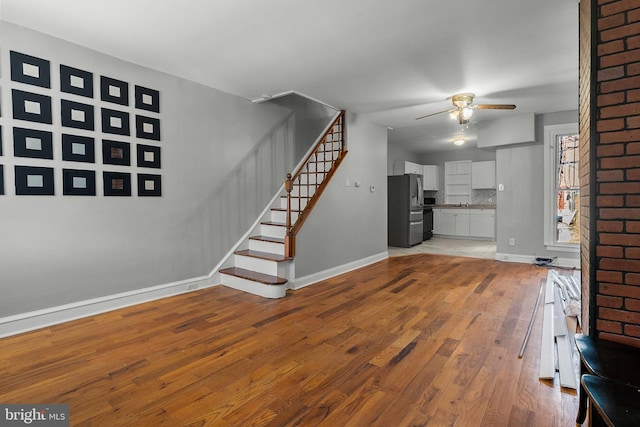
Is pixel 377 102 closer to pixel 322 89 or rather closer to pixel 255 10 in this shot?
pixel 322 89

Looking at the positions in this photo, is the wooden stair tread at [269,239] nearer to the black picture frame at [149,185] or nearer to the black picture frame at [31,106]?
the black picture frame at [149,185]

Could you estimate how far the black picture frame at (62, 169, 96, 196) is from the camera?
9.47 feet

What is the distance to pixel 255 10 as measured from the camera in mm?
2398

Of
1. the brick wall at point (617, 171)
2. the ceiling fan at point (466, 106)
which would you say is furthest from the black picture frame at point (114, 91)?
the ceiling fan at point (466, 106)

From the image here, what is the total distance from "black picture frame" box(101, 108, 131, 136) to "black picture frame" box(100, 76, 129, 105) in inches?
4.3

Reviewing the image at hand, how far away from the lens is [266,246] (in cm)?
436

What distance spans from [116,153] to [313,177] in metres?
3.02

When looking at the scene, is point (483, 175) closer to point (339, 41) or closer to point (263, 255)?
point (263, 255)

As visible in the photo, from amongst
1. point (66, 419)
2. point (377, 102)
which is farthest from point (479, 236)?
point (66, 419)

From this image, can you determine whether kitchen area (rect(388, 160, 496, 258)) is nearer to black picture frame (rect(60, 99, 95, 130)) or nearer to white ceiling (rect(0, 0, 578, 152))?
white ceiling (rect(0, 0, 578, 152))

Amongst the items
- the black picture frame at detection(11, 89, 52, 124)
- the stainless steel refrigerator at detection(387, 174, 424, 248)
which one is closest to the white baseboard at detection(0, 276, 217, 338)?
the black picture frame at detection(11, 89, 52, 124)

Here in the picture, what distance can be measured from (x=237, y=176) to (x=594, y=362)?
158 inches

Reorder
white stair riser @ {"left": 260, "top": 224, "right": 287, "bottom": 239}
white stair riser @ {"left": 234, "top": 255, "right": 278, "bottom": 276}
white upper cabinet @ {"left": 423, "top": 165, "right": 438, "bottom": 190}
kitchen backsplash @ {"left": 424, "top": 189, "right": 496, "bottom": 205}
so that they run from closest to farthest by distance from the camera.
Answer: white stair riser @ {"left": 234, "top": 255, "right": 278, "bottom": 276}
white stair riser @ {"left": 260, "top": 224, "right": 287, "bottom": 239}
kitchen backsplash @ {"left": 424, "top": 189, "right": 496, "bottom": 205}
white upper cabinet @ {"left": 423, "top": 165, "right": 438, "bottom": 190}

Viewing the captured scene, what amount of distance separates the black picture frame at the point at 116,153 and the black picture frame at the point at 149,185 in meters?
0.20
